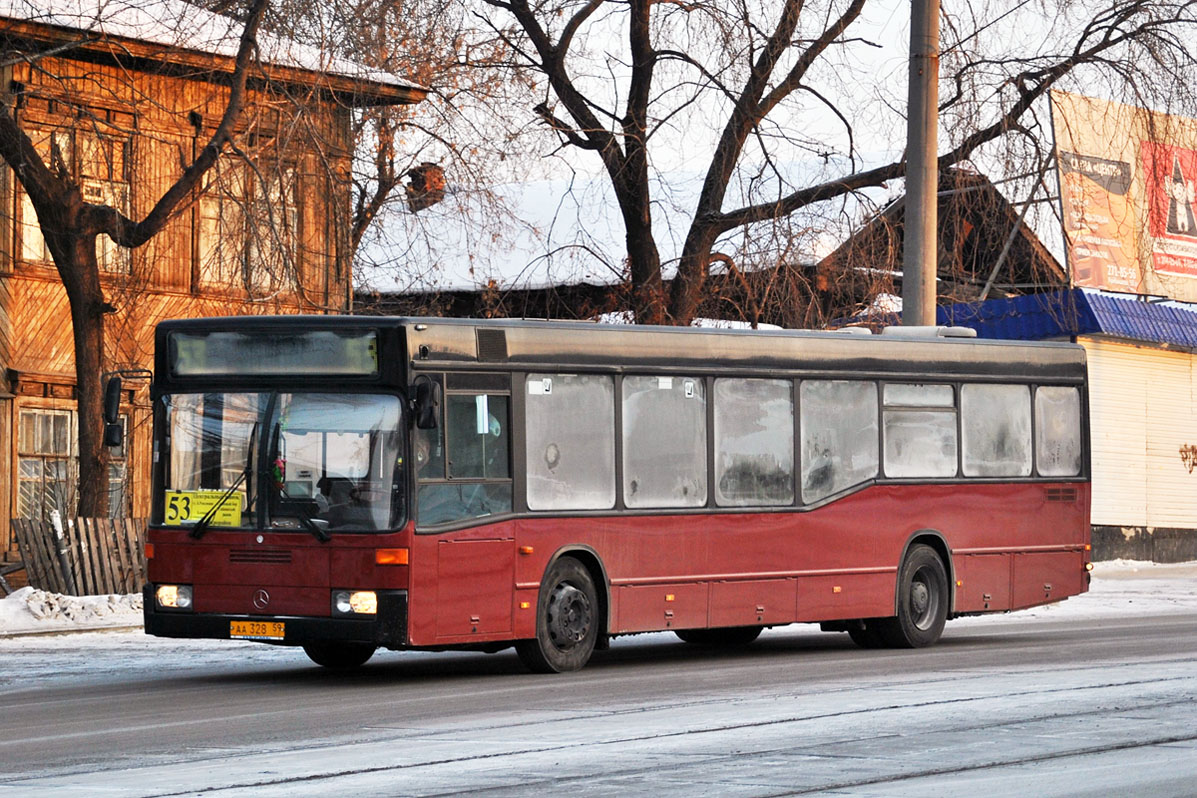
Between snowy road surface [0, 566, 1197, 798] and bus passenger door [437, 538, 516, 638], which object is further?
bus passenger door [437, 538, 516, 638]

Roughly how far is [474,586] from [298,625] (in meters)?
1.28

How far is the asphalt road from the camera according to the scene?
9.40 metres

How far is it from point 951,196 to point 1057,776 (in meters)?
17.1

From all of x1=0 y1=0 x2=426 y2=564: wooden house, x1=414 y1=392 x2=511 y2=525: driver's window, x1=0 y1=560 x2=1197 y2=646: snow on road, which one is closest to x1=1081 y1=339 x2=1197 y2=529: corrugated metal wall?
x1=0 y1=560 x2=1197 y2=646: snow on road

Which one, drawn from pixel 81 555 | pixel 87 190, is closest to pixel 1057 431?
pixel 81 555

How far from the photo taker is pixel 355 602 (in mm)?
14289

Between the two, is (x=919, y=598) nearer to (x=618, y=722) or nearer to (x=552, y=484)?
(x=552, y=484)

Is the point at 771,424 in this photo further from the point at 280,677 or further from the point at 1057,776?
the point at 1057,776

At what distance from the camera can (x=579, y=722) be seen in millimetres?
11914

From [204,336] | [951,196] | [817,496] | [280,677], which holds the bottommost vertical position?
[280,677]

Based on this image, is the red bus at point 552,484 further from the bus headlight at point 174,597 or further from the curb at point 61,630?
the curb at point 61,630

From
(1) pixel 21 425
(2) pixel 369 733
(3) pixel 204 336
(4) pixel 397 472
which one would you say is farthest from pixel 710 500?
(1) pixel 21 425

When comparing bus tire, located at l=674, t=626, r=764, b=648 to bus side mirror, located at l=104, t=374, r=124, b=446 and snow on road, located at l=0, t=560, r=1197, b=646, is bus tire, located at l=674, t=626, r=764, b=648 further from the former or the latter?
bus side mirror, located at l=104, t=374, r=124, b=446

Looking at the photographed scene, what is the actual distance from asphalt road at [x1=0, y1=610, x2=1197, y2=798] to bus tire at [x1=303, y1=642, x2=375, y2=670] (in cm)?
20
